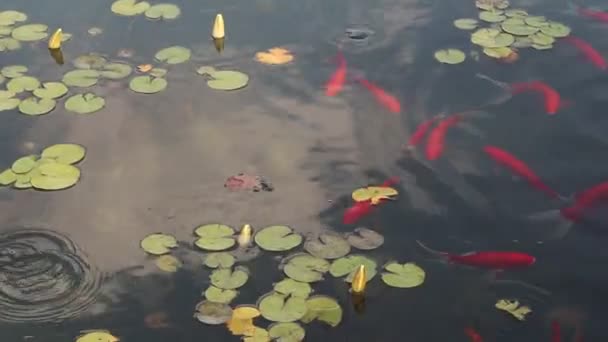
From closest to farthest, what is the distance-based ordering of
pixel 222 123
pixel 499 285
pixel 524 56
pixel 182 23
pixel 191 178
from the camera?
pixel 499 285 < pixel 191 178 < pixel 222 123 < pixel 524 56 < pixel 182 23

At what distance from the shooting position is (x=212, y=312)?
Result: 2.78 meters

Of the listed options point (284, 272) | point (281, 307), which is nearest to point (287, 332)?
point (281, 307)

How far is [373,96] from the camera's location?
3.81m

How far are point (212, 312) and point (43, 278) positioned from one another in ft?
2.07

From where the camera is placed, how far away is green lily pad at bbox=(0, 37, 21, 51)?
4.10m

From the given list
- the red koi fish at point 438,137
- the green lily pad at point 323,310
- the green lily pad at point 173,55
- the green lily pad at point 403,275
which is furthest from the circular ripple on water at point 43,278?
the red koi fish at point 438,137

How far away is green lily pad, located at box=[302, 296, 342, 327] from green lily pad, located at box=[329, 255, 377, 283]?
112 millimetres

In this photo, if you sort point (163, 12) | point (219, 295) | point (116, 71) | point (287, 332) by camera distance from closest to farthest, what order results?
point (287, 332) < point (219, 295) < point (116, 71) < point (163, 12)

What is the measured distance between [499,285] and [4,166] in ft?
6.72

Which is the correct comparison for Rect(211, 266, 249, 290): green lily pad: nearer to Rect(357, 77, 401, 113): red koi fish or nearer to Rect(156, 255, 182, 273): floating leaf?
Rect(156, 255, 182, 273): floating leaf

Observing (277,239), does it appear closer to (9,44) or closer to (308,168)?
(308,168)

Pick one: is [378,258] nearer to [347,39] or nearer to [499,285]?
[499,285]

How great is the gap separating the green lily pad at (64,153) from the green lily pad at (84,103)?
268 millimetres

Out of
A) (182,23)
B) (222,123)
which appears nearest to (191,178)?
(222,123)
